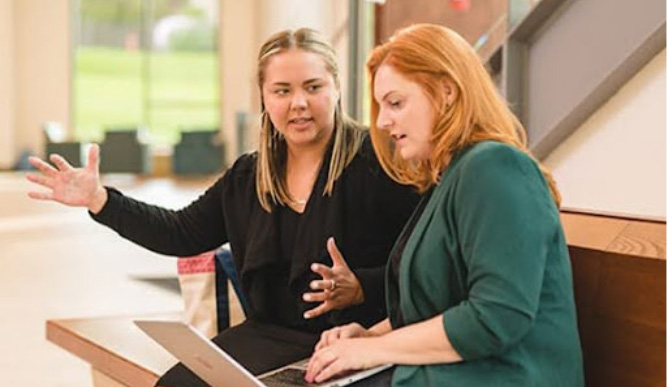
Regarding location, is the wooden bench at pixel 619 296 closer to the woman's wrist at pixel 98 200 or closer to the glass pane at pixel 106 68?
the woman's wrist at pixel 98 200

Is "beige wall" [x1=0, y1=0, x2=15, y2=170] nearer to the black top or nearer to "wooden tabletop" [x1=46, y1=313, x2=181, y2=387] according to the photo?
"wooden tabletop" [x1=46, y1=313, x2=181, y2=387]

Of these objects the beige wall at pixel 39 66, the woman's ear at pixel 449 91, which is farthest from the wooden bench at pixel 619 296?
the beige wall at pixel 39 66

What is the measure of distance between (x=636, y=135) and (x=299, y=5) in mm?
Answer: 10083

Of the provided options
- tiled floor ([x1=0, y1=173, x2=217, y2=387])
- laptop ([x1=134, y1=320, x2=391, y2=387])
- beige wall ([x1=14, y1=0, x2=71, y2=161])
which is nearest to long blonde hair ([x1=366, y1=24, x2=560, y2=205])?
laptop ([x1=134, y1=320, x2=391, y2=387])

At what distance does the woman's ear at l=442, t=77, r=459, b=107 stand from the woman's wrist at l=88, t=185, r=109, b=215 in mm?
1113

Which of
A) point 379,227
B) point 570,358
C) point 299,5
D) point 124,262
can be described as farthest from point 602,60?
point 299,5

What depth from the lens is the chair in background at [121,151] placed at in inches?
583

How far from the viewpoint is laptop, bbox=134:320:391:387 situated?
169 centimetres

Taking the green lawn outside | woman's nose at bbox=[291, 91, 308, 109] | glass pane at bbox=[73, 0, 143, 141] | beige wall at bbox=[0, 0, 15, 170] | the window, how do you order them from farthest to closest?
the green lawn outside → the window → glass pane at bbox=[73, 0, 143, 141] → beige wall at bbox=[0, 0, 15, 170] → woman's nose at bbox=[291, 91, 308, 109]

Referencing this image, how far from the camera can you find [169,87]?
16.4 meters

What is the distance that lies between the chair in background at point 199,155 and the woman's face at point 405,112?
1394 centimetres

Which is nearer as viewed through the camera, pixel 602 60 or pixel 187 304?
pixel 187 304

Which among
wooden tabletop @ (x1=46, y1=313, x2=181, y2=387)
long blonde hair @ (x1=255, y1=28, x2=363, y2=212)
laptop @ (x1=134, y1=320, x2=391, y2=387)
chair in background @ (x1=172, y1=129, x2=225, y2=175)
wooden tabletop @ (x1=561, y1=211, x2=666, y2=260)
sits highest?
long blonde hair @ (x1=255, y1=28, x2=363, y2=212)

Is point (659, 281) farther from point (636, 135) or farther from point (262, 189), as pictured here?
point (636, 135)
